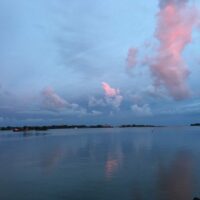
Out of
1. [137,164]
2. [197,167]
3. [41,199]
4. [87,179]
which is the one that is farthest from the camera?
[137,164]

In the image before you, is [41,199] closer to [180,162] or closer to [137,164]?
[137,164]

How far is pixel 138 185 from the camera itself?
36.8 m

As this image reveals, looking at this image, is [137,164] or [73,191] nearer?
[73,191]

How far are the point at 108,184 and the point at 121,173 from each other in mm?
7087

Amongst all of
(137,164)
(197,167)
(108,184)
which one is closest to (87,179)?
(108,184)

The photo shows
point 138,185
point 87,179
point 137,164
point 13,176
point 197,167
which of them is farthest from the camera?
point 137,164

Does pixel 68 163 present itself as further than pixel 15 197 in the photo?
Yes

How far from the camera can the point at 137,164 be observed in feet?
173

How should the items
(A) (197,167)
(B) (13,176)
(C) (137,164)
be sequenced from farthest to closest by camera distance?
(C) (137,164) < (A) (197,167) < (B) (13,176)

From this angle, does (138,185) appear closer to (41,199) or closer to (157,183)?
(157,183)

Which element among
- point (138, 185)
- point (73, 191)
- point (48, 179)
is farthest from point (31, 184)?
point (138, 185)

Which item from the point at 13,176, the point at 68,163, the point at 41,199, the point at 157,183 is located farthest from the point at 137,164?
the point at 41,199

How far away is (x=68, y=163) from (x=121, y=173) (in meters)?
13.4

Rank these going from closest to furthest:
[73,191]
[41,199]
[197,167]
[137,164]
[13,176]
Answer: [41,199] < [73,191] < [13,176] < [197,167] < [137,164]
